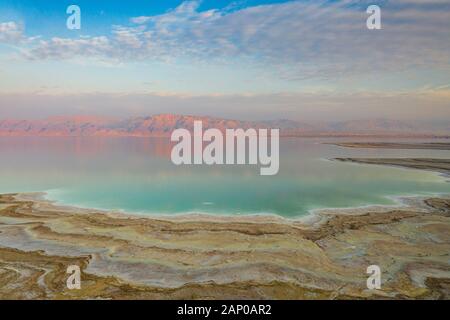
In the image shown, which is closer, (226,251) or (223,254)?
(223,254)

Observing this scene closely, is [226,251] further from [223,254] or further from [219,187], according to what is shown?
[219,187]

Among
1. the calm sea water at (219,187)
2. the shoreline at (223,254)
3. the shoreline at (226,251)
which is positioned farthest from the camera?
the calm sea water at (219,187)

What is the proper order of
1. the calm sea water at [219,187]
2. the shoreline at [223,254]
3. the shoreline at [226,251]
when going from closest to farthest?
the shoreline at [223,254]
the shoreline at [226,251]
the calm sea water at [219,187]

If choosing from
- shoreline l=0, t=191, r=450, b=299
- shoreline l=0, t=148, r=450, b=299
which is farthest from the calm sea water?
shoreline l=0, t=191, r=450, b=299

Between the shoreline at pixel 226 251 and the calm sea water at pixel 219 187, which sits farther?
the calm sea water at pixel 219 187

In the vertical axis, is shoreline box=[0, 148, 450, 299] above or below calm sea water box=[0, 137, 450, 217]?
below

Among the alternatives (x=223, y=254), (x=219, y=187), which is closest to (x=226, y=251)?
(x=223, y=254)

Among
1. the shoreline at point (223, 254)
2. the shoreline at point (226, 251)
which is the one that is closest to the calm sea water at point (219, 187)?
the shoreline at point (223, 254)

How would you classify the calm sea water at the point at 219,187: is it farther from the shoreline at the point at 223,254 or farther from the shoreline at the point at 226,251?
the shoreline at the point at 226,251

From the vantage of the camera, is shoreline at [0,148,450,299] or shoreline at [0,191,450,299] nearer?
shoreline at [0,148,450,299]

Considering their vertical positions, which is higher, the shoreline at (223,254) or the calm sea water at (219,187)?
the calm sea water at (219,187)

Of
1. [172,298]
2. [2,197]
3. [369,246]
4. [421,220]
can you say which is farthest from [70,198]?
[421,220]

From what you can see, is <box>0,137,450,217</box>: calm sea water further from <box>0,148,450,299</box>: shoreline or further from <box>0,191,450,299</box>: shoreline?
<box>0,191,450,299</box>: shoreline
